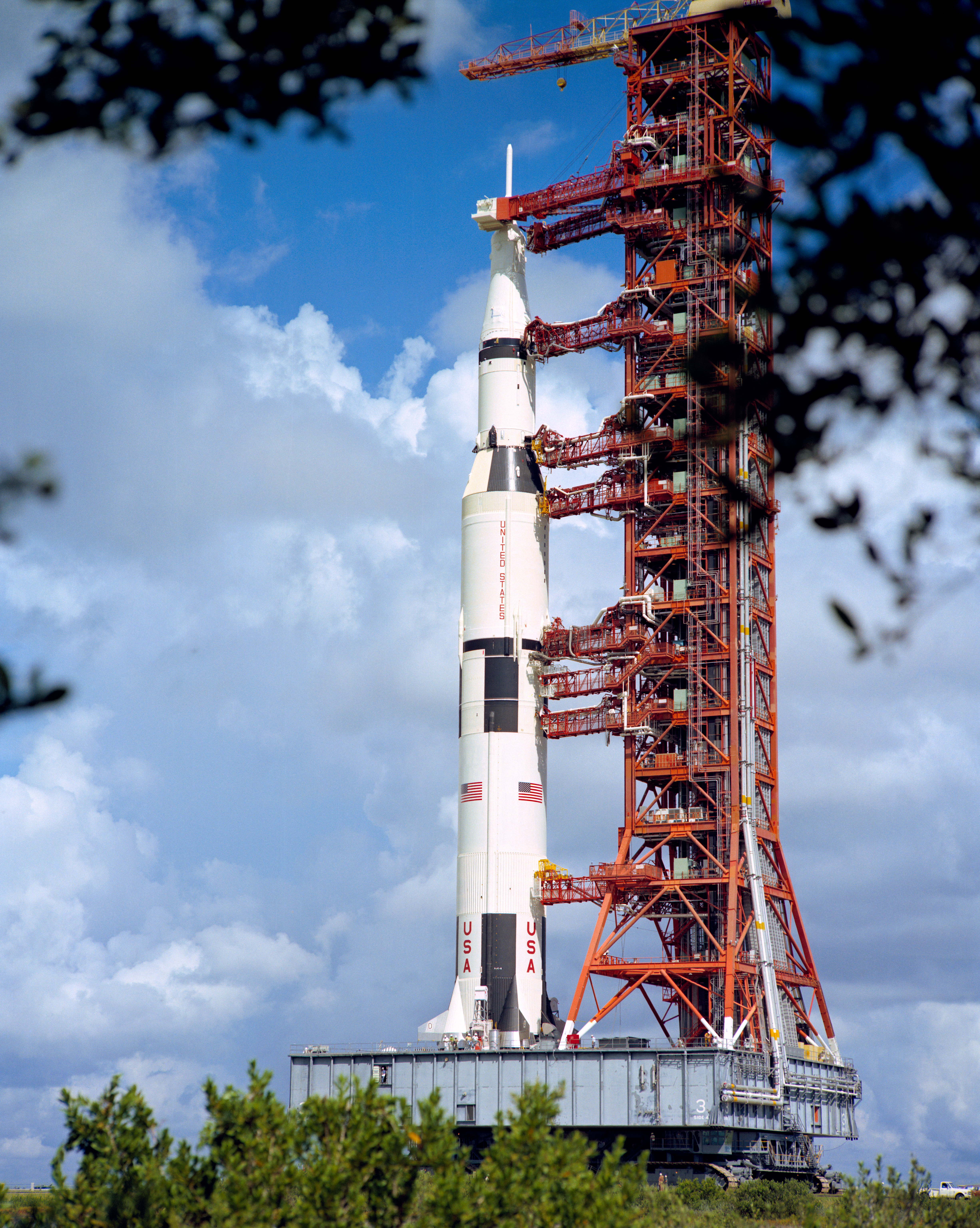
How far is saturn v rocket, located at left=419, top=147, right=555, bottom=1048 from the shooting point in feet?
221

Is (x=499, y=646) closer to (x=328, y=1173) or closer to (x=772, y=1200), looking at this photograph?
(x=772, y=1200)

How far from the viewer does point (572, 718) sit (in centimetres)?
7050

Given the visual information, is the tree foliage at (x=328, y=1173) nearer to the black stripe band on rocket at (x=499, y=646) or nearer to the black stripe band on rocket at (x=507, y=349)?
the black stripe band on rocket at (x=499, y=646)

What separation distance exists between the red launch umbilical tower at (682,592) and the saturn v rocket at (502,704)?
1.16m

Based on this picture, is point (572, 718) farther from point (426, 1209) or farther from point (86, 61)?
point (86, 61)

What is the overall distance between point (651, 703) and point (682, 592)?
16.3ft

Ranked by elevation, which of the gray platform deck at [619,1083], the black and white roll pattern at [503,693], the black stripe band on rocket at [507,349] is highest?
the black stripe band on rocket at [507,349]

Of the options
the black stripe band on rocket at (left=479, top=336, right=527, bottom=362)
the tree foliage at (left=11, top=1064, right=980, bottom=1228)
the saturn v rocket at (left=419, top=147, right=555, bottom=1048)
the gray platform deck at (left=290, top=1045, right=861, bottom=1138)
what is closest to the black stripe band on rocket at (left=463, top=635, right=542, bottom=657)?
the saturn v rocket at (left=419, top=147, right=555, bottom=1048)

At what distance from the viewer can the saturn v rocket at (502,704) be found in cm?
6731

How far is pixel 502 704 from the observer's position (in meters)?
69.5

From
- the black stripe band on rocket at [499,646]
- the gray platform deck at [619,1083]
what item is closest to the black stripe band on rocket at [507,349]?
the black stripe band on rocket at [499,646]

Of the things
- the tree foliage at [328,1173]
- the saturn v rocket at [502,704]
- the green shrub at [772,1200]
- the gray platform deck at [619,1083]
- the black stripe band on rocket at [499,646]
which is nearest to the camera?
the tree foliage at [328,1173]

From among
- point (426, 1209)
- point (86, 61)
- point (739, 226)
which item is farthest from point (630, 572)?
point (86, 61)

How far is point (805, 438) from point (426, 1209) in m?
18.4
